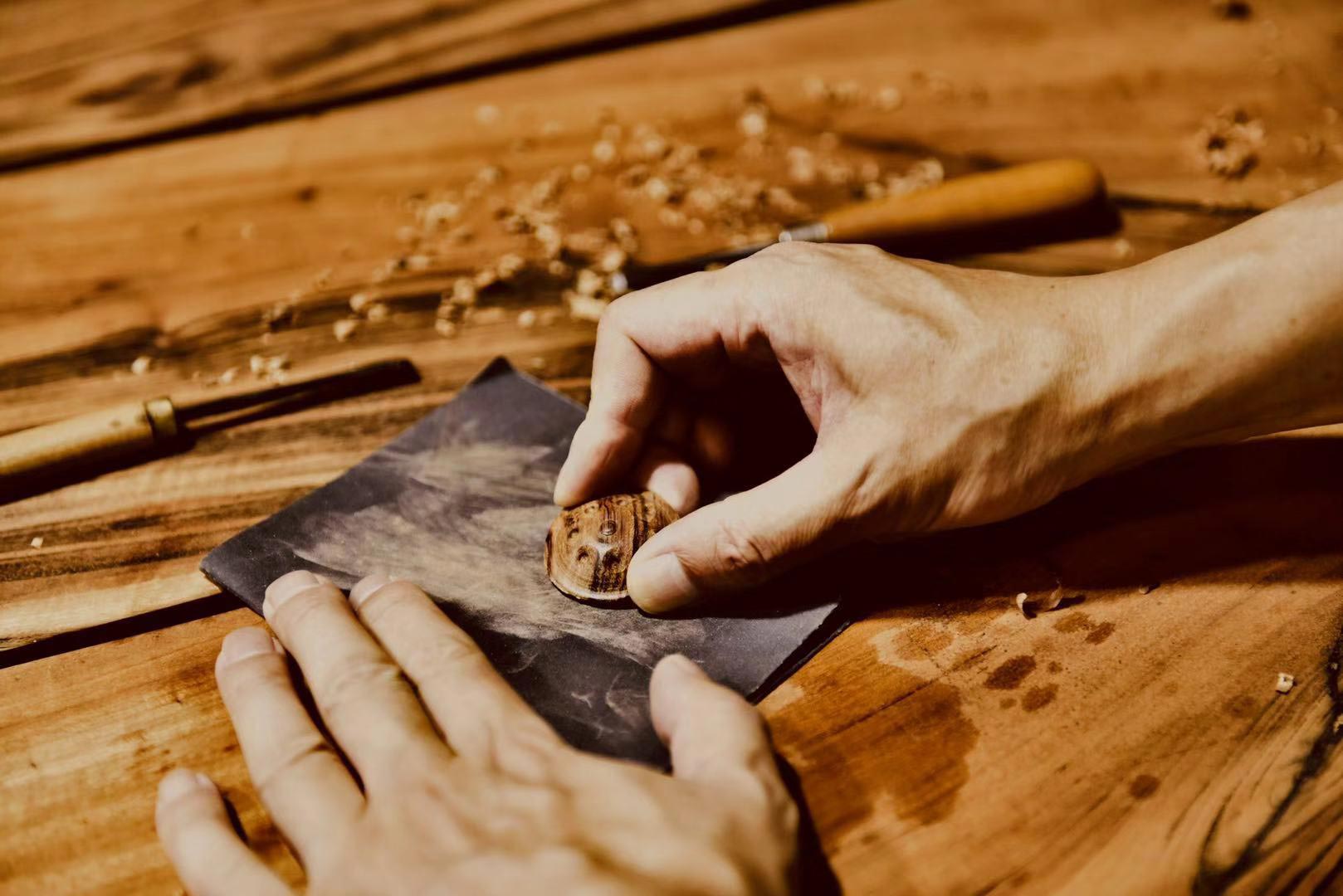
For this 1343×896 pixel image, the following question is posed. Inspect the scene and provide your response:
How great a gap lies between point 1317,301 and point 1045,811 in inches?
22.9

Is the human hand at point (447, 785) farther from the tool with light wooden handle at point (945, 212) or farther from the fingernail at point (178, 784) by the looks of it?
the tool with light wooden handle at point (945, 212)

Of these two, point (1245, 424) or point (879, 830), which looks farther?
point (1245, 424)

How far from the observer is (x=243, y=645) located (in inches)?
35.1

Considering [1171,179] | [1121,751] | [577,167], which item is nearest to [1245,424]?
[1121,751]

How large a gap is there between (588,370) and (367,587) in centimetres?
48

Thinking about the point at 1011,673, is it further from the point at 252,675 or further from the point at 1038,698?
the point at 252,675

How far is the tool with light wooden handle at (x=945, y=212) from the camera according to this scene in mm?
1329

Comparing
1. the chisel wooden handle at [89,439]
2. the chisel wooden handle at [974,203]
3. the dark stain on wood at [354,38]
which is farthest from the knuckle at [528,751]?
the dark stain on wood at [354,38]

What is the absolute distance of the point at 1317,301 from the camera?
2.93 feet

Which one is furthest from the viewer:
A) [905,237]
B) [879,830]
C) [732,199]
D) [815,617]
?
[732,199]

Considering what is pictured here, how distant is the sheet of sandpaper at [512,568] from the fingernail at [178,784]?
190 mm

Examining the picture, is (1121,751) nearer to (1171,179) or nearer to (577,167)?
(1171,179)

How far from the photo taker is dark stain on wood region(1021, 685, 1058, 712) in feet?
2.88

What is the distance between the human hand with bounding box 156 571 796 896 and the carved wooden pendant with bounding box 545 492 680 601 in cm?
13
